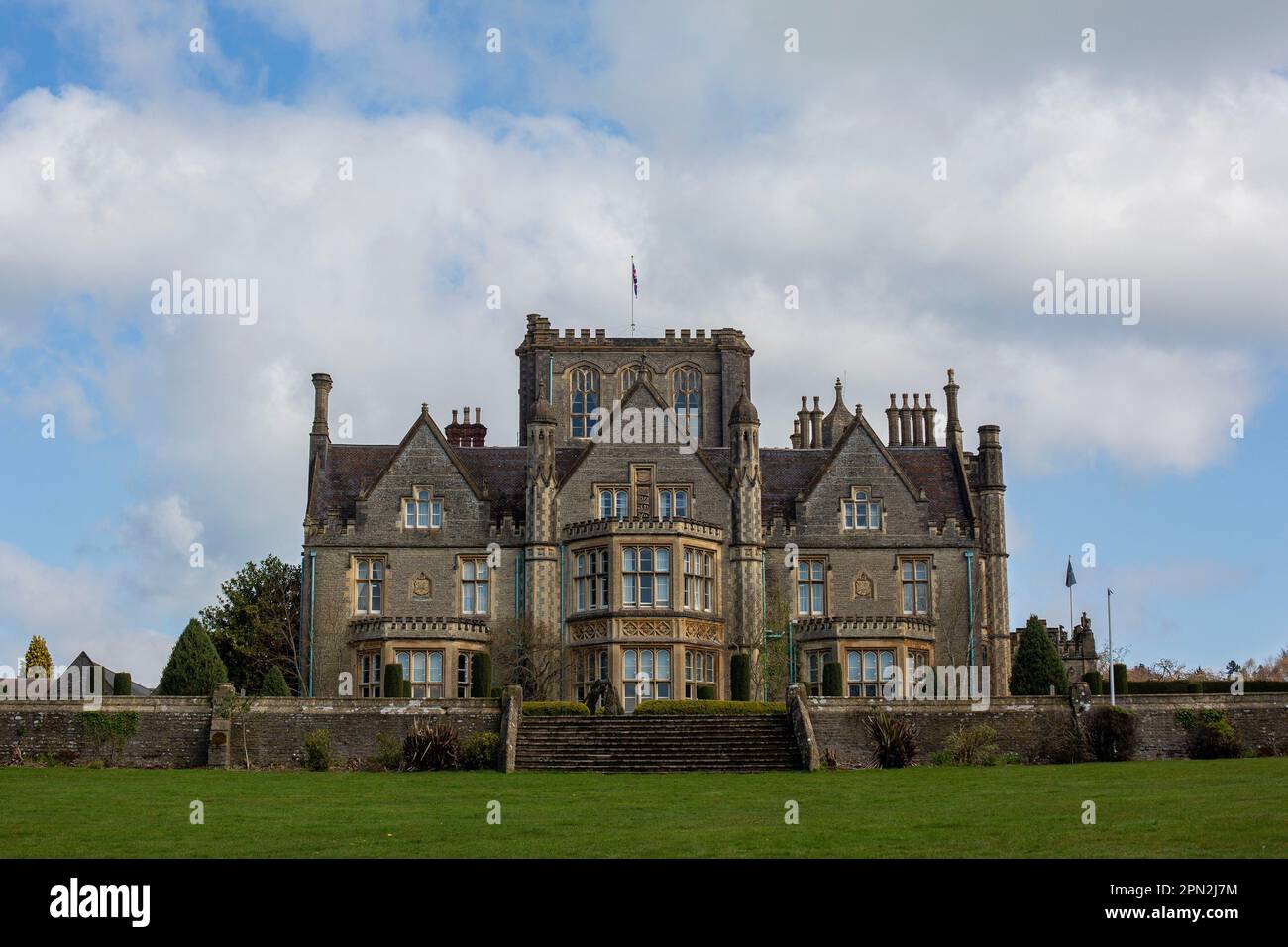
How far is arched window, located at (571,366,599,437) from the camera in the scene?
205ft

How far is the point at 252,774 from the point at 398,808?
1176 cm

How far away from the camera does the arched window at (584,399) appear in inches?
2457

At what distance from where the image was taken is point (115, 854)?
2055cm

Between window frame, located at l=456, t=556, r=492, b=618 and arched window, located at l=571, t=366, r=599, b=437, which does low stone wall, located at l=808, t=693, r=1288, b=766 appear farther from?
arched window, located at l=571, t=366, r=599, b=437

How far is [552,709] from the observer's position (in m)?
44.3

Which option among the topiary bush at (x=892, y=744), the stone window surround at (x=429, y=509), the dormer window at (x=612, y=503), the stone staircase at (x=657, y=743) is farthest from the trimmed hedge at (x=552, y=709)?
the stone window surround at (x=429, y=509)

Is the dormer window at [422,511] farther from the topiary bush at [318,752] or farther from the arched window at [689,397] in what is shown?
the topiary bush at [318,752]

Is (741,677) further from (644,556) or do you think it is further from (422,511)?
(422,511)

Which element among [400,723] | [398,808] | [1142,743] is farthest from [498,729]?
[1142,743]

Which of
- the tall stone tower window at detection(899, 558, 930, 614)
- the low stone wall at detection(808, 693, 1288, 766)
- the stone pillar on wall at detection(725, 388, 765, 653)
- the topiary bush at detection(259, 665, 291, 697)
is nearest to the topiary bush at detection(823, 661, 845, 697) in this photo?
the low stone wall at detection(808, 693, 1288, 766)

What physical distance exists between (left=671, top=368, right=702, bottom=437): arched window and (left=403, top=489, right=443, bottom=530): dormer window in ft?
38.4

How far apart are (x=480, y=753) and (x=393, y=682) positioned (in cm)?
629

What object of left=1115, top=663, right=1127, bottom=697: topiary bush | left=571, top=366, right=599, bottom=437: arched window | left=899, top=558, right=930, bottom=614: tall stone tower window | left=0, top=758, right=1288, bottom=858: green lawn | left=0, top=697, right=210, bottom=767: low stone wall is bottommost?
left=0, top=758, right=1288, bottom=858: green lawn

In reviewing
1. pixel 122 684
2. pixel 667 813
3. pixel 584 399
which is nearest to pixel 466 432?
pixel 584 399
